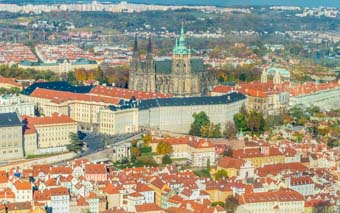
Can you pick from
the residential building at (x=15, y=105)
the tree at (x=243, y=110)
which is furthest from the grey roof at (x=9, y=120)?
the tree at (x=243, y=110)

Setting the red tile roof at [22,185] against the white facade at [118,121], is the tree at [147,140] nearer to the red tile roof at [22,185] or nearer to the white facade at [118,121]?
the white facade at [118,121]

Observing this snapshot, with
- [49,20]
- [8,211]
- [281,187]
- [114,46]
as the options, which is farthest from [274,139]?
[49,20]

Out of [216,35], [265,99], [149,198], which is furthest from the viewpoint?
[216,35]

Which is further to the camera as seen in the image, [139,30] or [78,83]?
[139,30]

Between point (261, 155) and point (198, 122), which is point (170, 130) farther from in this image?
point (261, 155)

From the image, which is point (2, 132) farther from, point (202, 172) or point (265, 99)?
point (265, 99)

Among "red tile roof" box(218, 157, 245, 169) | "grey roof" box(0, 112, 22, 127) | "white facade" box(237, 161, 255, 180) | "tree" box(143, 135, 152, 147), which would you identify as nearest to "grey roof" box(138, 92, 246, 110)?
"tree" box(143, 135, 152, 147)
